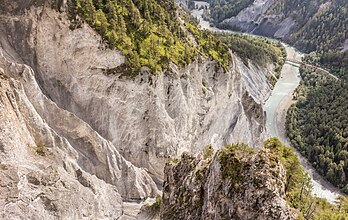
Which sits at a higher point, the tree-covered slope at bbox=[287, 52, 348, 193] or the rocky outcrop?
the rocky outcrop

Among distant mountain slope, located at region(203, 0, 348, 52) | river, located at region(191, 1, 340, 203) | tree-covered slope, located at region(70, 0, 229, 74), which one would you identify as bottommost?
river, located at region(191, 1, 340, 203)

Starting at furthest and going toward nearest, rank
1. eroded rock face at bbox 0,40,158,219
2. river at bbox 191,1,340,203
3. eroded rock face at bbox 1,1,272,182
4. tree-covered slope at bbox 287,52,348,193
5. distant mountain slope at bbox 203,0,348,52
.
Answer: distant mountain slope at bbox 203,0,348,52 < tree-covered slope at bbox 287,52,348,193 < river at bbox 191,1,340,203 < eroded rock face at bbox 1,1,272,182 < eroded rock face at bbox 0,40,158,219

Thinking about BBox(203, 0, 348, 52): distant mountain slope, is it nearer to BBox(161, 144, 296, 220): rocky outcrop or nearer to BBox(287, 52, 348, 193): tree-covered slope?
BBox(287, 52, 348, 193): tree-covered slope

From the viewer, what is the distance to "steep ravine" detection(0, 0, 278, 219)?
26844mm

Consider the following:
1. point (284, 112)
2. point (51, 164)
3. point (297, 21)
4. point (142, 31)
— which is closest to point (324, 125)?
point (284, 112)

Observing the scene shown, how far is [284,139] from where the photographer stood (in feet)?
282

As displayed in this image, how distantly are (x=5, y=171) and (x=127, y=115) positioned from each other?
55.7 ft

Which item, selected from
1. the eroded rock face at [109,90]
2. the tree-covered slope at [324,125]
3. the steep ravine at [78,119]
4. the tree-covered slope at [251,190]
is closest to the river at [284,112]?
the tree-covered slope at [324,125]

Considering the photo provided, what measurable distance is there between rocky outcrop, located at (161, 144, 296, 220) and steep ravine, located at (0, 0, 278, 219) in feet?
31.4

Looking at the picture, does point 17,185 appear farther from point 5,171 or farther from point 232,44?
point 232,44

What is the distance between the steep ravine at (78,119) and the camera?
26844mm

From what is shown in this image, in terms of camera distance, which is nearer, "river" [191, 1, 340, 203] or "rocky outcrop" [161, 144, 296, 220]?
"rocky outcrop" [161, 144, 296, 220]

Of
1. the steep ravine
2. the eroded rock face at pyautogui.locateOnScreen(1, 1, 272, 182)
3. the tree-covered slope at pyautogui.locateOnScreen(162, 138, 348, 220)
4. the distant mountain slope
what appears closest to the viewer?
the tree-covered slope at pyautogui.locateOnScreen(162, 138, 348, 220)

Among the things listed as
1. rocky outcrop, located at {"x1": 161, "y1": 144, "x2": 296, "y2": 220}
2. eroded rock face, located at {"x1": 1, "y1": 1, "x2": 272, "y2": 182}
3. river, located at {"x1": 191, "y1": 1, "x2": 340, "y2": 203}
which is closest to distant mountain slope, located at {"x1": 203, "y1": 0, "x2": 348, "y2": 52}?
river, located at {"x1": 191, "y1": 1, "x2": 340, "y2": 203}
